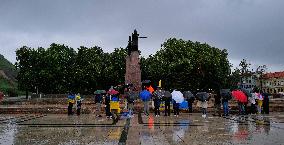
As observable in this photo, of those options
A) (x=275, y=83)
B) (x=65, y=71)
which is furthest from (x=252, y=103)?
(x=275, y=83)

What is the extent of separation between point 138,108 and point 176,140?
18.7 meters

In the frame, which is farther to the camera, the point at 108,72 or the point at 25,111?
the point at 108,72

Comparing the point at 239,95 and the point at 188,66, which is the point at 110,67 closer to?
the point at 188,66

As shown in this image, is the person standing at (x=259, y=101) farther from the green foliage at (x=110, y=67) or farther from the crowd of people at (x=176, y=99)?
the green foliage at (x=110, y=67)

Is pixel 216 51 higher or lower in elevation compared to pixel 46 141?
higher

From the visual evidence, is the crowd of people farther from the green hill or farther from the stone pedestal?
the green hill

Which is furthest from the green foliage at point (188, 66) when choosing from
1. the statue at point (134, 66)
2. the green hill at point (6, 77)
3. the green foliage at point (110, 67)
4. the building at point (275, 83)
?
the building at point (275, 83)

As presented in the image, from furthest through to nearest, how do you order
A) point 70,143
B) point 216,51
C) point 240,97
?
point 216,51, point 240,97, point 70,143

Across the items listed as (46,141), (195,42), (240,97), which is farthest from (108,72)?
(46,141)

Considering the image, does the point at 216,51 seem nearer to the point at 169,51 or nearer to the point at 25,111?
Answer: the point at 169,51

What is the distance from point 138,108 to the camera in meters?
29.6

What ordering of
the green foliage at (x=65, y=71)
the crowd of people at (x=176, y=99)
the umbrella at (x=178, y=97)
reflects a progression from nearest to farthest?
the crowd of people at (x=176, y=99)
the umbrella at (x=178, y=97)
the green foliage at (x=65, y=71)

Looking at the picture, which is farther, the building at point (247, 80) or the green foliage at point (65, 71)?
the building at point (247, 80)

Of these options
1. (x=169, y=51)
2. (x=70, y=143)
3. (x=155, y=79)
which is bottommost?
(x=70, y=143)
